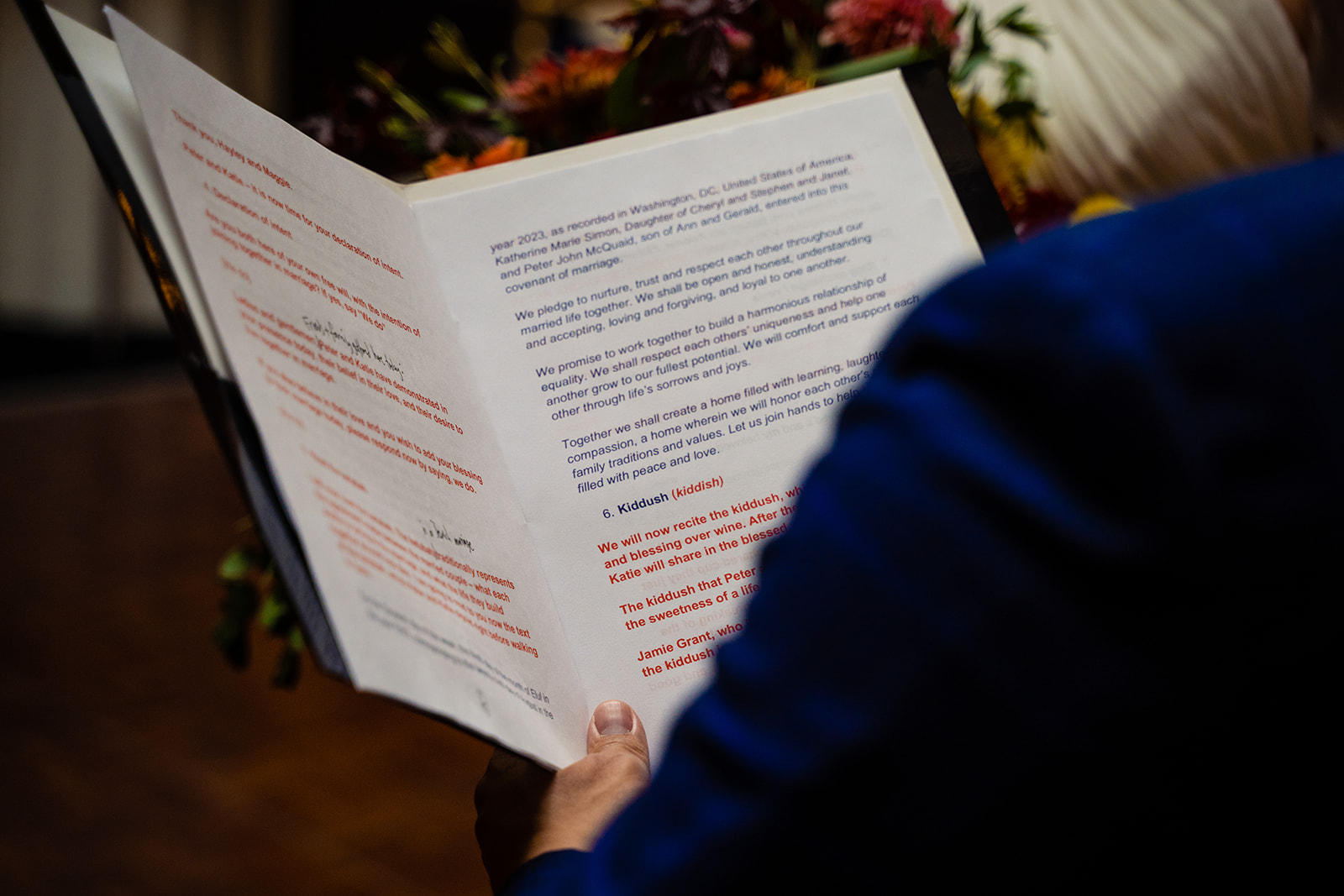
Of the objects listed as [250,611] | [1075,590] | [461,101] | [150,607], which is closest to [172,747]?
[150,607]

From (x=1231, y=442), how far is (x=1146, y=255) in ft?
0.15

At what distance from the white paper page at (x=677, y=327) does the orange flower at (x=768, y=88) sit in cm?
7

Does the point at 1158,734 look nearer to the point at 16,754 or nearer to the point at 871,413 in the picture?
the point at 871,413

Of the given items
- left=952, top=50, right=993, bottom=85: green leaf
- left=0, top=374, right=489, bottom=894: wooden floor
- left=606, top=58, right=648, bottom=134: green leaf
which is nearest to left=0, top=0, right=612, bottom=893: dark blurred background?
left=0, top=374, right=489, bottom=894: wooden floor

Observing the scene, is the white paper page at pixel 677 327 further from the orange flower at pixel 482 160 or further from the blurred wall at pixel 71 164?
the blurred wall at pixel 71 164

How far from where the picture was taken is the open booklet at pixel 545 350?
1.46 feet

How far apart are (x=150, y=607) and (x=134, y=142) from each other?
1.83 meters

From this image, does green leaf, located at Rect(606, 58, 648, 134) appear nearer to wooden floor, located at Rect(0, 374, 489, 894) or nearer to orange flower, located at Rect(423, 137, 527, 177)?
orange flower, located at Rect(423, 137, 527, 177)

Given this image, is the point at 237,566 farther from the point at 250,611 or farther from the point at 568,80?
the point at 568,80

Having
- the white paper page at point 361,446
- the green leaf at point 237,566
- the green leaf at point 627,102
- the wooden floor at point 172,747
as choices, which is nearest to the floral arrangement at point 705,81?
the green leaf at point 627,102

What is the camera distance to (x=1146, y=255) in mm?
205

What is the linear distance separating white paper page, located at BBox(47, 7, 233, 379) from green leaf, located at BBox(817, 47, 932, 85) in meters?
0.43

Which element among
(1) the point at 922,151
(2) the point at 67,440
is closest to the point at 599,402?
(1) the point at 922,151

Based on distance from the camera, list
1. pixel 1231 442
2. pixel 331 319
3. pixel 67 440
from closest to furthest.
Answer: pixel 1231 442 → pixel 331 319 → pixel 67 440
